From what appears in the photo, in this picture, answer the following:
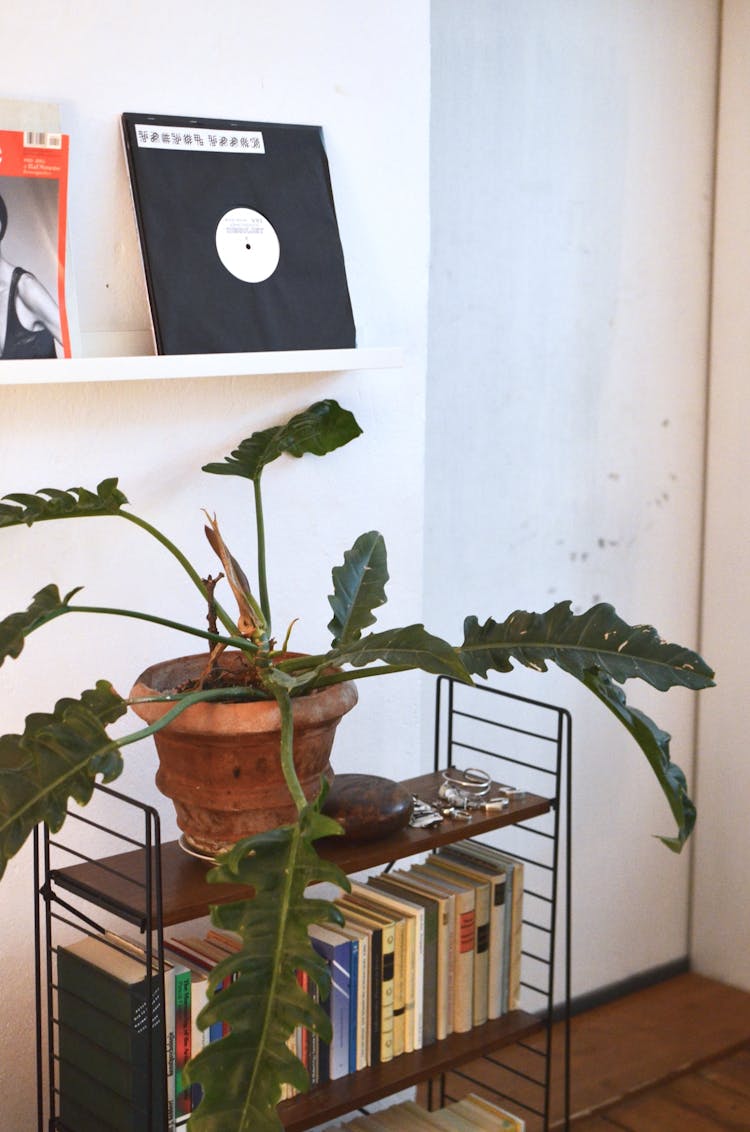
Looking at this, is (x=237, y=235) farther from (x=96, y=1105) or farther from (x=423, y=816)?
(x=96, y=1105)

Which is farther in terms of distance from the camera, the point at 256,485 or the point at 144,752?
the point at 144,752

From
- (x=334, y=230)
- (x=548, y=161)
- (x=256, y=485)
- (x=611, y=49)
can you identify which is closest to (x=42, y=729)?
(x=256, y=485)

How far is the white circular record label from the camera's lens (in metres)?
2.01

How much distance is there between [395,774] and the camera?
94.6 inches

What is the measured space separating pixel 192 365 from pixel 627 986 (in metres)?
2.03

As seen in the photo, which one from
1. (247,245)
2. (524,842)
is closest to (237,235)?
(247,245)

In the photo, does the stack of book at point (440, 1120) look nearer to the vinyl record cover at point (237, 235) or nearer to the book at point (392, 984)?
the book at point (392, 984)

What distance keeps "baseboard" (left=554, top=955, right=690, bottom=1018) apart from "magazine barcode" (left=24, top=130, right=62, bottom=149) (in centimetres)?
212

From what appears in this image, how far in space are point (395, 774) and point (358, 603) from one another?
70 centimetres

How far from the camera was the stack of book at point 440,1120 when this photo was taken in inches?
81.4

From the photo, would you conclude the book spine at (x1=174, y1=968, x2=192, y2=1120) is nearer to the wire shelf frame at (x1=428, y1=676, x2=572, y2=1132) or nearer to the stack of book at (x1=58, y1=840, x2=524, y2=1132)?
the stack of book at (x1=58, y1=840, x2=524, y2=1132)

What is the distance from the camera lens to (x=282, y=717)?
1.64m

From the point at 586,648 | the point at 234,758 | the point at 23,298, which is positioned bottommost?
the point at 234,758

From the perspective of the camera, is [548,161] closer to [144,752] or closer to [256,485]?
[256,485]
